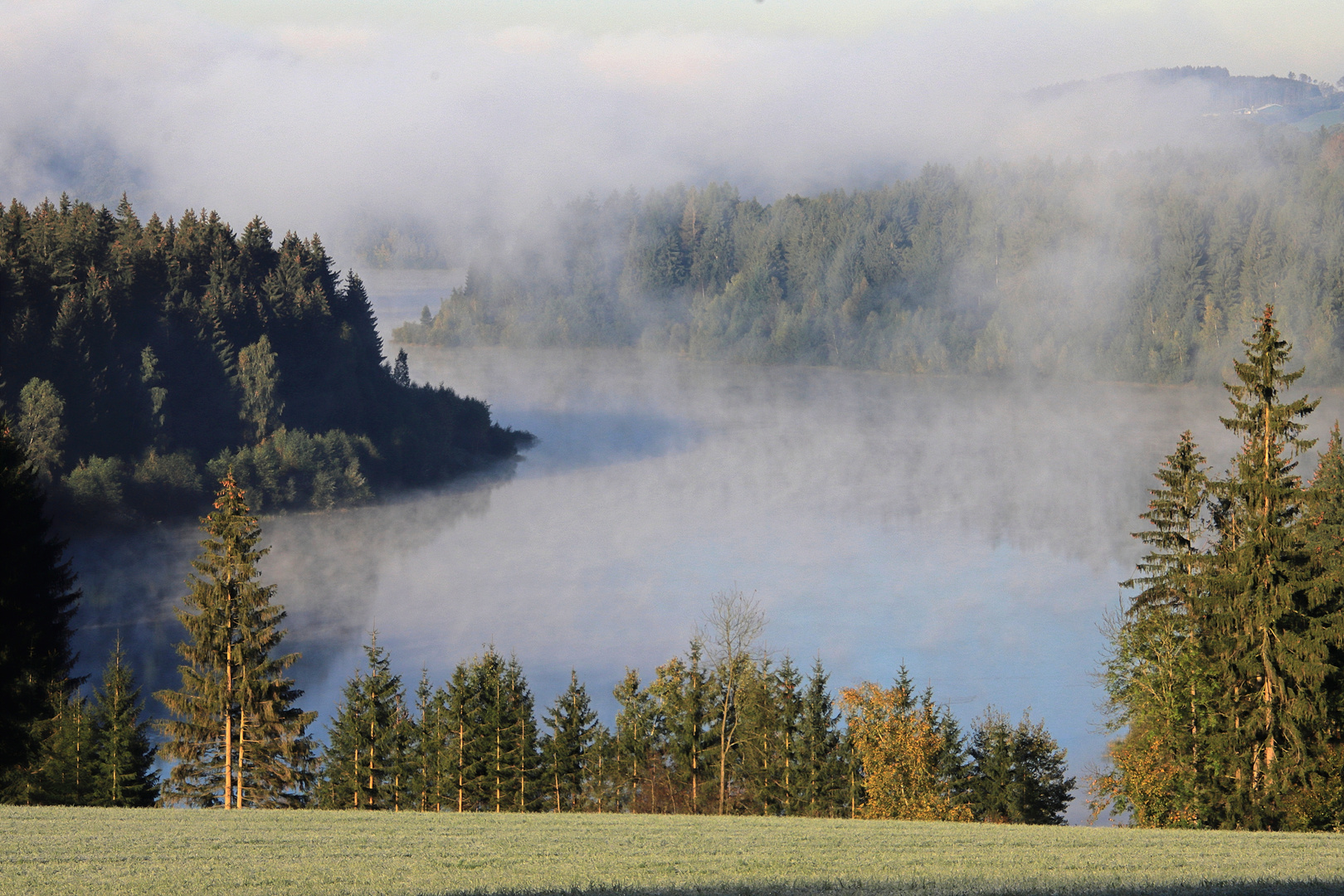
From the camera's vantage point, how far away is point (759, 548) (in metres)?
109

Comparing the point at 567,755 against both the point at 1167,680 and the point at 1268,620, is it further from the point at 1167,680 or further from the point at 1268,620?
the point at 1268,620

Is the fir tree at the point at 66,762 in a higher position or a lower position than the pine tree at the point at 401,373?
lower

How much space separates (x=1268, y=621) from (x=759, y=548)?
3122 inches

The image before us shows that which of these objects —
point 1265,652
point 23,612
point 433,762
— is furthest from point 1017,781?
point 23,612

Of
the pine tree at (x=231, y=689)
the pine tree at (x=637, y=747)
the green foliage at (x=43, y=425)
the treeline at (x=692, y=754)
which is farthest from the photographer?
the green foliage at (x=43, y=425)

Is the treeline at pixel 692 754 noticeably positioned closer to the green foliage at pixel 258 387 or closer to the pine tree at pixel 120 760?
the pine tree at pixel 120 760

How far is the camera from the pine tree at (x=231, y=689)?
3584 cm

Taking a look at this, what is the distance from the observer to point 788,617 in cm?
8312

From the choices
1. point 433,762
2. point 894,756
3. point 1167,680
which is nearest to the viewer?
point 1167,680

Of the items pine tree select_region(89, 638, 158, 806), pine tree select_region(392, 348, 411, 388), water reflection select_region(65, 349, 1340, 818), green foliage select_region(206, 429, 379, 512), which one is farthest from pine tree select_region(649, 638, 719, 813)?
pine tree select_region(392, 348, 411, 388)

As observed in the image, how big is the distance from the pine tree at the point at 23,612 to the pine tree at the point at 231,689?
3459mm

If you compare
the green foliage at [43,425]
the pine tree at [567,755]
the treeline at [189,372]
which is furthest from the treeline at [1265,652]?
the green foliage at [43,425]

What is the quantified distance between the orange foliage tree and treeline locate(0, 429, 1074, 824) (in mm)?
88

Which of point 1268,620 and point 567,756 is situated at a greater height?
point 1268,620
